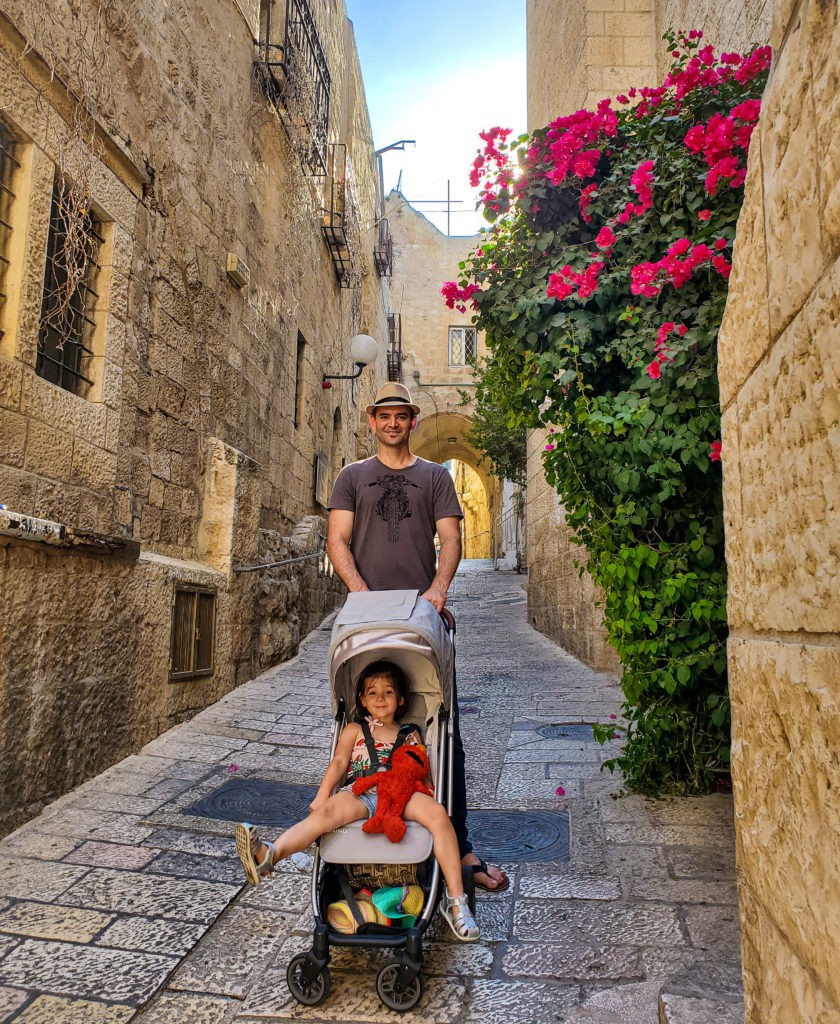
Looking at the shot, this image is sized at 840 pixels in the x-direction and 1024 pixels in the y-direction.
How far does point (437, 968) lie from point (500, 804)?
63.5 inches

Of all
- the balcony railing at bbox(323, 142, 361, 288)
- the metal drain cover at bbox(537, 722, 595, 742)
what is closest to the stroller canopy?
the metal drain cover at bbox(537, 722, 595, 742)

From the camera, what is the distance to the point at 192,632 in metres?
5.67

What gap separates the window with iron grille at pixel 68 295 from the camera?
13.7 ft

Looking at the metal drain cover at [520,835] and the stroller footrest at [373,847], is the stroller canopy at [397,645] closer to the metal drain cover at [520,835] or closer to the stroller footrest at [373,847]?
the stroller footrest at [373,847]

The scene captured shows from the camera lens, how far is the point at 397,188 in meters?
28.2

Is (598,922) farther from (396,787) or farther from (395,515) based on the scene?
(395,515)

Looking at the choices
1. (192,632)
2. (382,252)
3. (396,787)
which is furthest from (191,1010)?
(382,252)

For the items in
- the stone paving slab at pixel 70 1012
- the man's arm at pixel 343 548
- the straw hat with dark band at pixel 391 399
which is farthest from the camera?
the straw hat with dark band at pixel 391 399

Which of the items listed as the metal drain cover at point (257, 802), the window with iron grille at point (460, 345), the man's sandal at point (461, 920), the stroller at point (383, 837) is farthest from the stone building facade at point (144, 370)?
the window with iron grille at point (460, 345)

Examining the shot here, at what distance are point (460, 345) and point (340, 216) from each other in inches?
598

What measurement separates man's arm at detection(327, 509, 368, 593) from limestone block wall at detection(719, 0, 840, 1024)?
1.70 metres

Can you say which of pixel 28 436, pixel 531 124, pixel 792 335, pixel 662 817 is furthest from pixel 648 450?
pixel 531 124

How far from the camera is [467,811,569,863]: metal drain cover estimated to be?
3.43m

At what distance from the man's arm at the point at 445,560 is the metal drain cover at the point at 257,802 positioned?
1.54 meters
